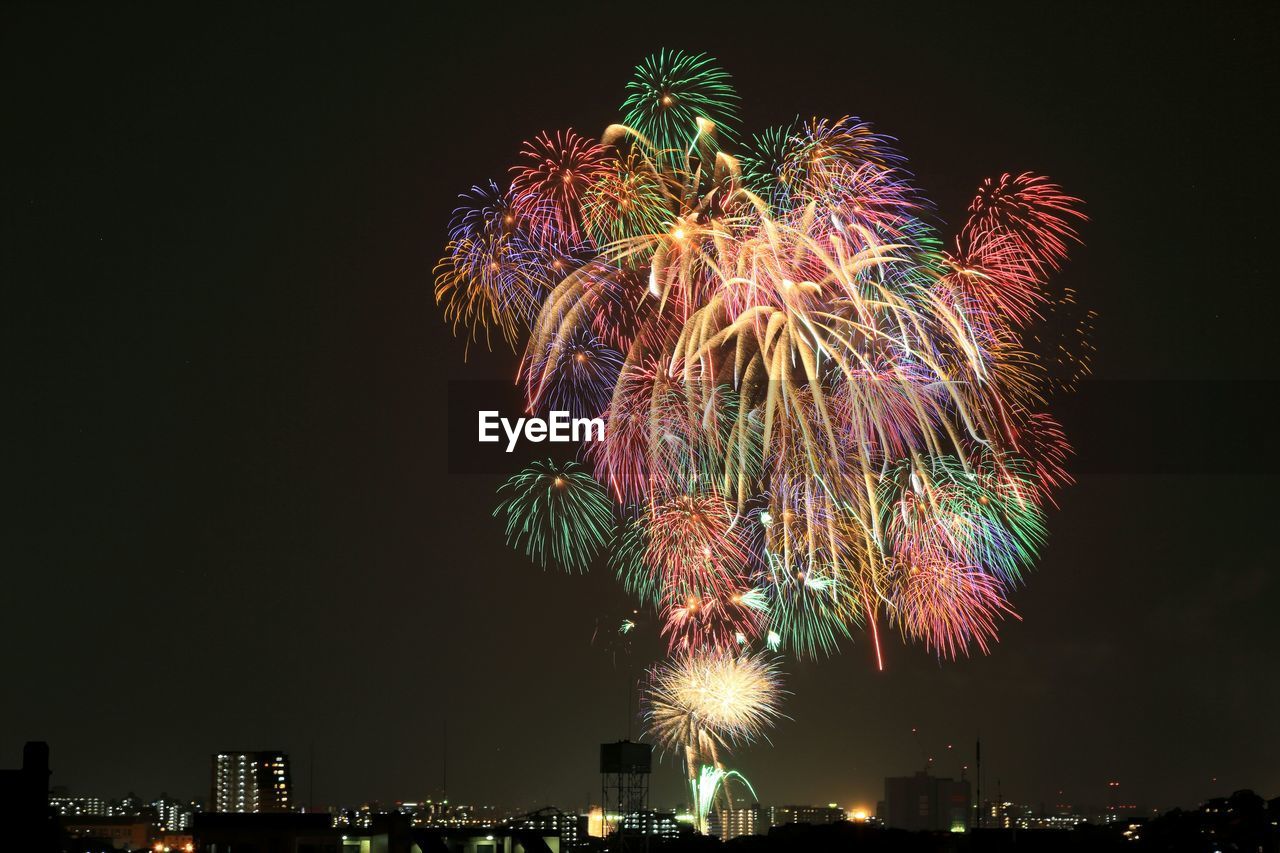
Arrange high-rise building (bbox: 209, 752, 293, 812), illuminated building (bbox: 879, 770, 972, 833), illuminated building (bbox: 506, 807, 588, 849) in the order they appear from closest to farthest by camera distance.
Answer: illuminated building (bbox: 506, 807, 588, 849) → high-rise building (bbox: 209, 752, 293, 812) → illuminated building (bbox: 879, 770, 972, 833)

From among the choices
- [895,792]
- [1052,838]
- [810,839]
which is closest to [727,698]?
[1052,838]

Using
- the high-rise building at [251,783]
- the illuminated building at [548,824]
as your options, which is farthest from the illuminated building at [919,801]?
the illuminated building at [548,824]

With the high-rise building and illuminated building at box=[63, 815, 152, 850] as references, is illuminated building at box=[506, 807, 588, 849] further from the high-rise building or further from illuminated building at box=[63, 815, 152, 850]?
illuminated building at box=[63, 815, 152, 850]

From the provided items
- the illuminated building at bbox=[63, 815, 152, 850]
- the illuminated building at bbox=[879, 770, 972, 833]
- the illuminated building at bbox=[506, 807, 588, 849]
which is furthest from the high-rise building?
the illuminated building at bbox=[879, 770, 972, 833]

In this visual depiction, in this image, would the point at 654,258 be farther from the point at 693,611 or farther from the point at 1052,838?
the point at 1052,838

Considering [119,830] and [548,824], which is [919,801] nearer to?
[119,830]

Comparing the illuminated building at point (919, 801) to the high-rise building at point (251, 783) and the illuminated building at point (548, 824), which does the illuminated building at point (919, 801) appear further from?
the illuminated building at point (548, 824)
